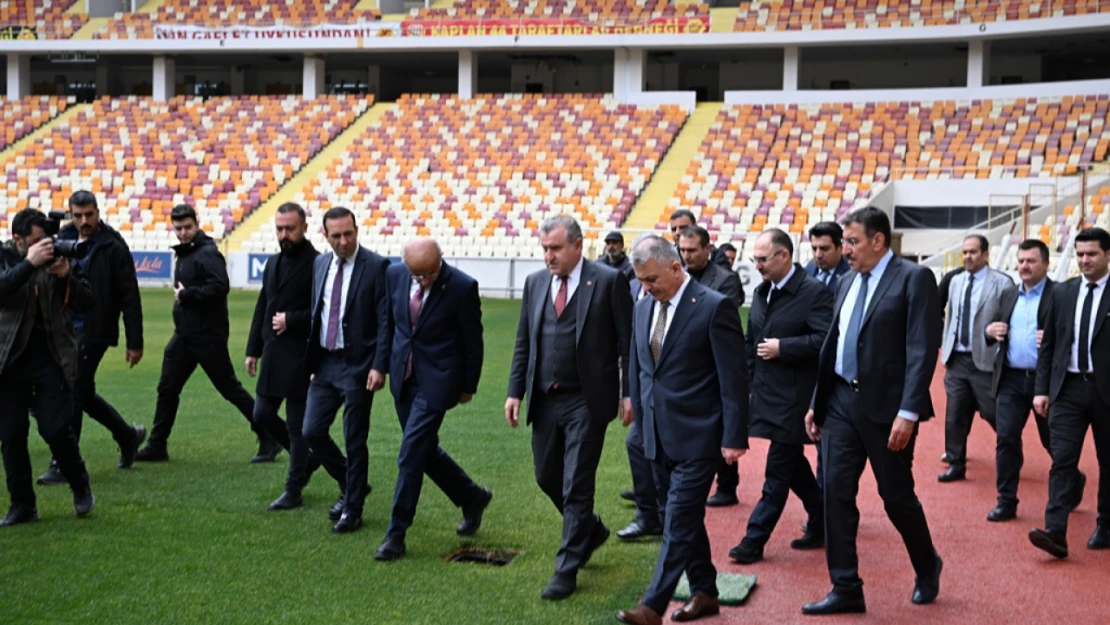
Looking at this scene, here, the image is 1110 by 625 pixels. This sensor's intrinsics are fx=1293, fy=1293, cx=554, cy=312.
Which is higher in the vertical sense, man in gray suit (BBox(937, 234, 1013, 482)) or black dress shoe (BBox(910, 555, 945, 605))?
man in gray suit (BBox(937, 234, 1013, 482))

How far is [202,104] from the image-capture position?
4431cm

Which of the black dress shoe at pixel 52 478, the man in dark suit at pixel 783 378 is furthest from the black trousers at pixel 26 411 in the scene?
the man in dark suit at pixel 783 378

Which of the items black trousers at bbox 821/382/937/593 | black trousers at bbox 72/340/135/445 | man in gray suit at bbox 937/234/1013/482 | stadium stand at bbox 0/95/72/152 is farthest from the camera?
stadium stand at bbox 0/95/72/152

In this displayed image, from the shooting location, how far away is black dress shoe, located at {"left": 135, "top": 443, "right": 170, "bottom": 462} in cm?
993

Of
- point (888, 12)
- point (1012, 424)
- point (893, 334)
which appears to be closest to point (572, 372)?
point (893, 334)

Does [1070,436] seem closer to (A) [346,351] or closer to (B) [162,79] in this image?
(A) [346,351]

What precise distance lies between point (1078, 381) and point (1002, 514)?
1290 mm

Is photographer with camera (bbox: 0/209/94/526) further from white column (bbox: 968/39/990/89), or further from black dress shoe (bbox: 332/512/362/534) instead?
white column (bbox: 968/39/990/89)

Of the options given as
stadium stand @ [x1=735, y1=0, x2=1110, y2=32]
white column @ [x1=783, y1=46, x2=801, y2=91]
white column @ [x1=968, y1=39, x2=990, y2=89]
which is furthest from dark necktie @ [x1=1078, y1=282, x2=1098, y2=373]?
white column @ [x1=783, y1=46, x2=801, y2=91]

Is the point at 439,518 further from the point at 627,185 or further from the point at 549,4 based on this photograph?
the point at 549,4

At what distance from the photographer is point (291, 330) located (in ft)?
27.9

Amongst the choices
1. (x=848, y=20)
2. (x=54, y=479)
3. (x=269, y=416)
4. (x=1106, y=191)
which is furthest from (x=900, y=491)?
(x=848, y=20)

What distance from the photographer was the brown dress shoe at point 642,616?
580 cm

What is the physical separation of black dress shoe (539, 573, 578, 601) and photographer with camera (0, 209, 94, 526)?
10.8 ft
